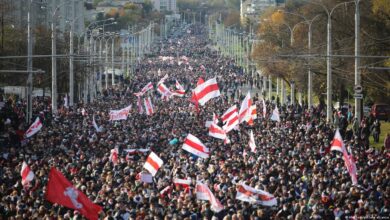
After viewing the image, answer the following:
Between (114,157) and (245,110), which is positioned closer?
(114,157)

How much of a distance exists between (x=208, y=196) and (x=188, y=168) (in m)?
6.85

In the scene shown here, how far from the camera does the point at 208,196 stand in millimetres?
22234

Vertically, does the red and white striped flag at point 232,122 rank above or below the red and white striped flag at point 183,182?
below

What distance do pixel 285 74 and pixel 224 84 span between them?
2084 centimetres

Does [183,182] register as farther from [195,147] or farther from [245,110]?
[245,110]

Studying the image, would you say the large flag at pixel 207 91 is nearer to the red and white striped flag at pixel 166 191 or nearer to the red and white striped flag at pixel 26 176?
the red and white striped flag at pixel 26 176

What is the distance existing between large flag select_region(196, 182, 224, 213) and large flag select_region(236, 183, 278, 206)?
2.32 feet

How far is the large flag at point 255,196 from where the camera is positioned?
73.8ft

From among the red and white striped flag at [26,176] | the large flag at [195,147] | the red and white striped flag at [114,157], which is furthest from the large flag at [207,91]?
the red and white striped flag at [26,176]

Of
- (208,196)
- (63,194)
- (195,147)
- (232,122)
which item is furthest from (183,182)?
(232,122)

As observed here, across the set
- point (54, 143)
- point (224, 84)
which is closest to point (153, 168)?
point (54, 143)

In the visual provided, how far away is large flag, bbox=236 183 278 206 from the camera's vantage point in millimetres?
22484

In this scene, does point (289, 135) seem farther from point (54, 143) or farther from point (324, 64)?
point (324, 64)

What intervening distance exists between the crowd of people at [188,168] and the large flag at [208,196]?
122 mm
